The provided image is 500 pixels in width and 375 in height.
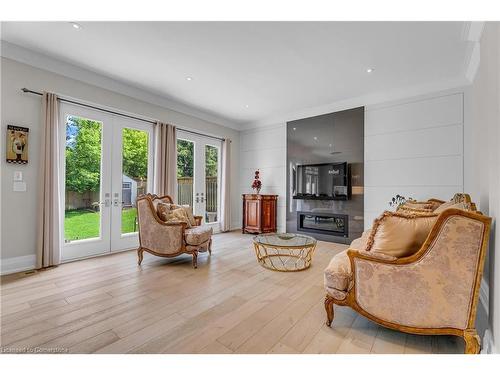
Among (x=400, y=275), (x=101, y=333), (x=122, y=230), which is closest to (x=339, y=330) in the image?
(x=400, y=275)

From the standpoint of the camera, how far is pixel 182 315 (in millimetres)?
2141

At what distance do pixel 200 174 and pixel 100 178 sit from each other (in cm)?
223

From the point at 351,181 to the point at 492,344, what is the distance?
3.59 meters

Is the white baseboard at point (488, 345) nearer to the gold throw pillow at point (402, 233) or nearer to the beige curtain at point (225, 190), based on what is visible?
the gold throw pillow at point (402, 233)

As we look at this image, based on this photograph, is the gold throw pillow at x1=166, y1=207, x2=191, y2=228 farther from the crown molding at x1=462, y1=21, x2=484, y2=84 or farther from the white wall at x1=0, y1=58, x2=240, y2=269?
the crown molding at x1=462, y1=21, x2=484, y2=84

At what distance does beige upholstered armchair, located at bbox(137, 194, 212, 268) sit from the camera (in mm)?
3439

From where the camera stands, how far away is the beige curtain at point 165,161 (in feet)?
15.6

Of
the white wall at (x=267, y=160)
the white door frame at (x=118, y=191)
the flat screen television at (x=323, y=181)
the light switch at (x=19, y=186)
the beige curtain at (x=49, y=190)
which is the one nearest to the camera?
the light switch at (x=19, y=186)

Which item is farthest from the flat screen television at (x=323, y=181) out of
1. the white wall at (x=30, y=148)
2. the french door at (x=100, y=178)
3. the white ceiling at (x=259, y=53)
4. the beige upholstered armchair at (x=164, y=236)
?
the white wall at (x=30, y=148)

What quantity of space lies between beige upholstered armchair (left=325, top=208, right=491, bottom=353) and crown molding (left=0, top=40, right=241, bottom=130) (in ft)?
14.7

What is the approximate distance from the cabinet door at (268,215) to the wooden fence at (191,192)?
4.30ft

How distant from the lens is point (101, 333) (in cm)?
186

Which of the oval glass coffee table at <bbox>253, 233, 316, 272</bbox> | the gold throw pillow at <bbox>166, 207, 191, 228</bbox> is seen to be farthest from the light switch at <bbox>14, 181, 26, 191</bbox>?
the oval glass coffee table at <bbox>253, 233, 316, 272</bbox>
